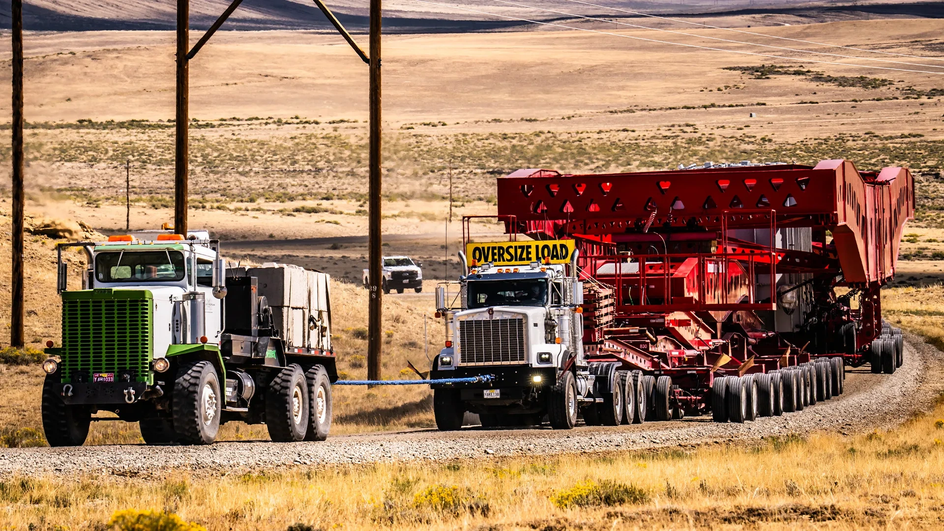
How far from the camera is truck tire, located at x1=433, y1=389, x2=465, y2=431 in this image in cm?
2568

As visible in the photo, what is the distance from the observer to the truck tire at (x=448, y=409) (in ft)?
84.3

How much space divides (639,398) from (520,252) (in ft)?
12.6

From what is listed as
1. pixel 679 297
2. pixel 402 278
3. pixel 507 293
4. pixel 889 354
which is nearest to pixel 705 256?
pixel 679 297

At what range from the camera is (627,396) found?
2653 cm

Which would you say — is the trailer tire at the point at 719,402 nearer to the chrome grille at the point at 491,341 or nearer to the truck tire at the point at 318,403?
the chrome grille at the point at 491,341

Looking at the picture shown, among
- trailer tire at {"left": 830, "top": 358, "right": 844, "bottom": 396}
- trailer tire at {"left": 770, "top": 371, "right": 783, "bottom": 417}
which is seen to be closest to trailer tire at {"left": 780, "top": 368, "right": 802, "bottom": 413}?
trailer tire at {"left": 770, "top": 371, "right": 783, "bottom": 417}

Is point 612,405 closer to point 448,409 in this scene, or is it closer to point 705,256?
point 448,409

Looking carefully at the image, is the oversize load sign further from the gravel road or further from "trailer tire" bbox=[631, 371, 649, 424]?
the gravel road

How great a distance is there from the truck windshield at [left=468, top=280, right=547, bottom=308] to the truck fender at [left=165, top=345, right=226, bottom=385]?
18.8 feet

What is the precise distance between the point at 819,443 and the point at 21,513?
12.0m

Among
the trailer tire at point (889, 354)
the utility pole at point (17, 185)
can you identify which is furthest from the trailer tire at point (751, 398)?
the utility pole at point (17, 185)

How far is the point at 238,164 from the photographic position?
112312mm

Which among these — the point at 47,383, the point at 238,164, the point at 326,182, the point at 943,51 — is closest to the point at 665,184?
the point at 47,383

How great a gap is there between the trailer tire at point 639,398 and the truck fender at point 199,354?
9038mm
